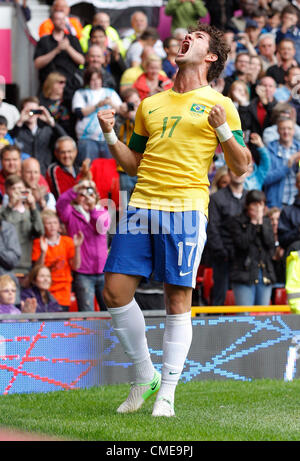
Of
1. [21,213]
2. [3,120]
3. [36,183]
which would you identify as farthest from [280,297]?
[3,120]

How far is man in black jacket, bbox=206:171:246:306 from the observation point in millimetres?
10344

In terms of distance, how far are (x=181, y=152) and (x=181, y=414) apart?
5.54 feet

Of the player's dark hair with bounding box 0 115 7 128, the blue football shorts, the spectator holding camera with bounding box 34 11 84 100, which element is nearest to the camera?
the blue football shorts

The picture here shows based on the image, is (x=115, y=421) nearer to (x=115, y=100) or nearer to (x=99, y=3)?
(x=115, y=100)

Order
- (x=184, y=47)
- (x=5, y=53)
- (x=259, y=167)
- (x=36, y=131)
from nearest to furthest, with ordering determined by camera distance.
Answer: (x=184, y=47)
(x=36, y=131)
(x=259, y=167)
(x=5, y=53)

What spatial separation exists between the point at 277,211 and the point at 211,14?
5.48 m

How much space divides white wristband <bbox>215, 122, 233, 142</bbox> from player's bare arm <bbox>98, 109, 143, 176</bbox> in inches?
29.0

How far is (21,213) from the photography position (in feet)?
31.6

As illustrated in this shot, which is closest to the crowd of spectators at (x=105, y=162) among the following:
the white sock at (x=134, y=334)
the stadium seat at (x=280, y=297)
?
the stadium seat at (x=280, y=297)

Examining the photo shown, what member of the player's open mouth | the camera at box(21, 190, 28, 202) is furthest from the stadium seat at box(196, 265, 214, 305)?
the player's open mouth

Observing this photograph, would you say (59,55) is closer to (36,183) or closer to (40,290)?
(36,183)

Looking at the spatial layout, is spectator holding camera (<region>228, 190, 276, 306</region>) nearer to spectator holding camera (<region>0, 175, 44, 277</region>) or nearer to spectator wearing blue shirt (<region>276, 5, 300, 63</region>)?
spectator holding camera (<region>0, 175, 44, 277</region>)

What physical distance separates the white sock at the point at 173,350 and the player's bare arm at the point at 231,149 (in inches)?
39.6
